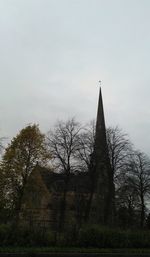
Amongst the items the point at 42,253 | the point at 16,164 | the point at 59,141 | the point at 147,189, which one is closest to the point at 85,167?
the point at 59,141

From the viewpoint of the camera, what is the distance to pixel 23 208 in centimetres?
4347

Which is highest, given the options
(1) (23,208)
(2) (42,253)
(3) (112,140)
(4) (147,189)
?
(3) (112,140)

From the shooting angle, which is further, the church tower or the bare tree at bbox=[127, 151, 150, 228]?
the bare tree at bbox=[127, 151, 150, 228]

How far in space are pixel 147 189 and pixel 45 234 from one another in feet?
103

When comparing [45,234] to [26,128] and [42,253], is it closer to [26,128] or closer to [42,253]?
[42,253]

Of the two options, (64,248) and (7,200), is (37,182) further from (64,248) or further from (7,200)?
(64,248)

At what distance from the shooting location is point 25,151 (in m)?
43.2

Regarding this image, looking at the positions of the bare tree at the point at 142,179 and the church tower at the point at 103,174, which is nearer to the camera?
the church tower at the point at 103,174

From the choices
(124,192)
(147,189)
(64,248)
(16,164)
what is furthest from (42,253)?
(147,189)

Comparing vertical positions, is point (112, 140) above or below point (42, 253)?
above

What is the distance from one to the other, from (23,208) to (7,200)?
208 centimetres

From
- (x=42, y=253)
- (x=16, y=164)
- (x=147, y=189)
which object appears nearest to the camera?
(x=42, y=253)

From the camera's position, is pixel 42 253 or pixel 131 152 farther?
pixel 131 152

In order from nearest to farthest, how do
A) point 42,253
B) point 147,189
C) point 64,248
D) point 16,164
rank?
point 42,253 → point 64,248 → point 16,164 → point 147,189
